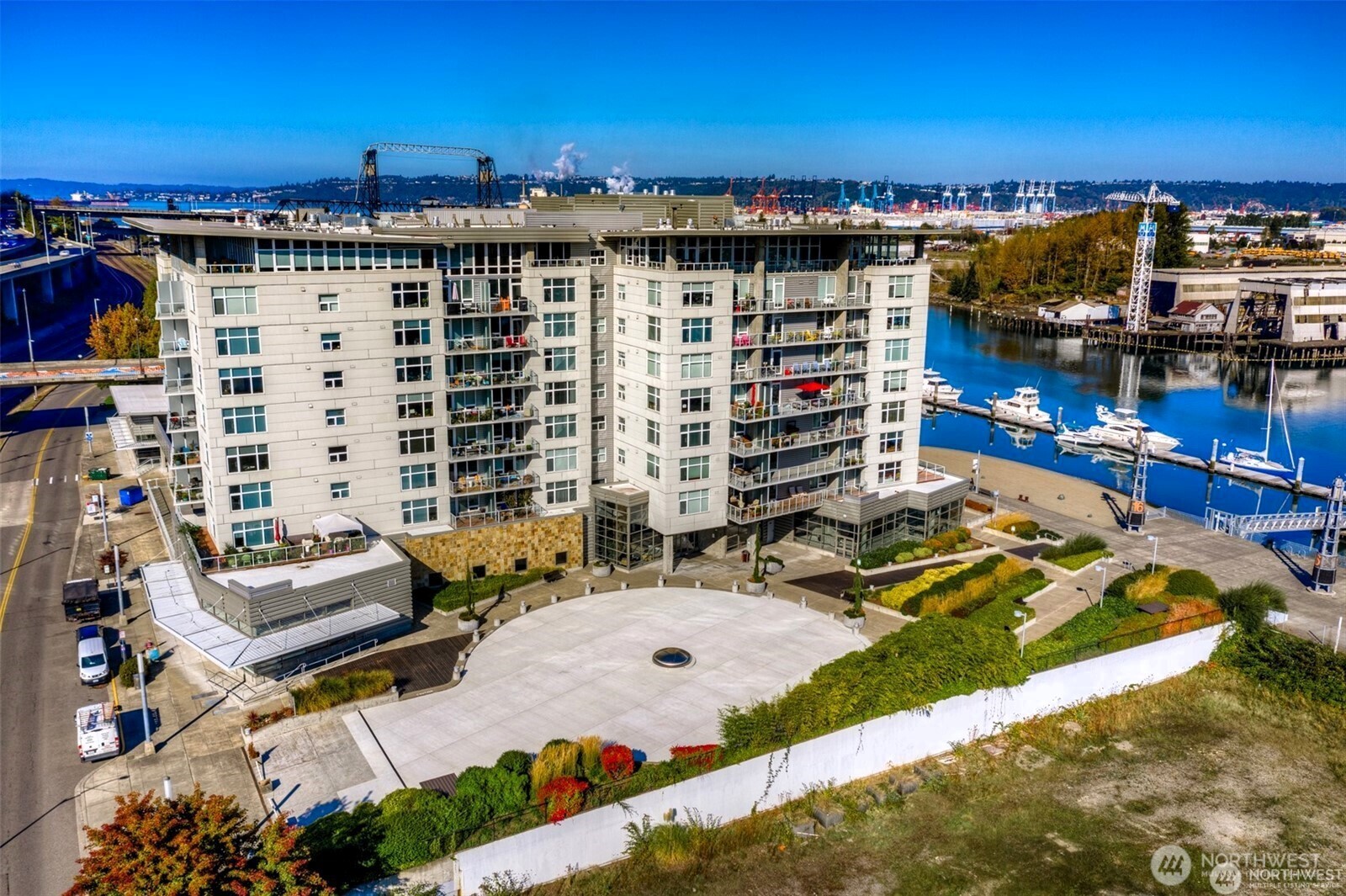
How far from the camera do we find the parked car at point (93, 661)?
4266cm

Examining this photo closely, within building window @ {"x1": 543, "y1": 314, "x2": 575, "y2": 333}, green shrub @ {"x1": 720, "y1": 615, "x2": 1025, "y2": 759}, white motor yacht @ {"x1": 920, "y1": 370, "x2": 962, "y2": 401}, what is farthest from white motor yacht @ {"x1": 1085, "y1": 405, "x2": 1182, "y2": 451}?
building window @ {"x1": 543, "y1": 314, "x2": 575, "y2": 333}

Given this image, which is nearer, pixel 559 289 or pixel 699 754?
pixel 699 754

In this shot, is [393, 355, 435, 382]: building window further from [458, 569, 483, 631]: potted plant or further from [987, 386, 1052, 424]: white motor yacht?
[987, 386, 1052, 424]: white motor yacht

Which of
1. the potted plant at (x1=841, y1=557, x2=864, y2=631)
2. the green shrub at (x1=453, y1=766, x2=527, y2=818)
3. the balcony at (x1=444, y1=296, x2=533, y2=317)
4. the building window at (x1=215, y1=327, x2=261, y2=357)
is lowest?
the potted plant at (x1=841, y1=557, x2=864, y2=631)

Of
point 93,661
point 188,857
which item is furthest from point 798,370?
point 188,857

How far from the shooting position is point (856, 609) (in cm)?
5162

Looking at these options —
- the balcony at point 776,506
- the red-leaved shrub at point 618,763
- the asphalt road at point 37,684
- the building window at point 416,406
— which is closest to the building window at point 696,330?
the balcony at point 776,506

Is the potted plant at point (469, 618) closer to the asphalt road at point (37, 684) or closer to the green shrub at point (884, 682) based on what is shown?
the green shrub at point (884, 682)

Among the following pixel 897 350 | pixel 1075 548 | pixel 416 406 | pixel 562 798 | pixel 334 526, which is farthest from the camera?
pixel 897 350

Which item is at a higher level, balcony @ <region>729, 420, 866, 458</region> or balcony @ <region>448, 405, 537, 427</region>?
balcony @ <region>448, 405, 537, 427</region>

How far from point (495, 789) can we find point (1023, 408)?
3916 inches

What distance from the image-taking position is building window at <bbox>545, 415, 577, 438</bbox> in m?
57.5

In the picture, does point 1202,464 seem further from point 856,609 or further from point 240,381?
point 240,381

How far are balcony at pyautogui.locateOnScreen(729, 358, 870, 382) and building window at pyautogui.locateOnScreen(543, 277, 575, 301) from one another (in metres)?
10.6
